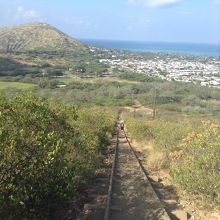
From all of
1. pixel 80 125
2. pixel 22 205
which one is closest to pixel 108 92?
pixel 80 125

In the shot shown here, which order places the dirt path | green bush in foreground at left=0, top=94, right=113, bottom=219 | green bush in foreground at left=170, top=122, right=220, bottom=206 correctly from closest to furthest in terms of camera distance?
green bush in foreground at left=0, top=94, right=113, bottom=219 < the dirt path < green bush in foreground at left=170, top=122, right=220, bottom=206

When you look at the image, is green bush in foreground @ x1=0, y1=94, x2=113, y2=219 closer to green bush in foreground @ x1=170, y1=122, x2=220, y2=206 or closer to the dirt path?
the dirt path

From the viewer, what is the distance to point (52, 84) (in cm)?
8675

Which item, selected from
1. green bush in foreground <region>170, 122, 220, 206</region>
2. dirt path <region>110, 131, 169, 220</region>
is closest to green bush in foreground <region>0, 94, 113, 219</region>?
dirt path <region>110, 131, 169, 220</region>

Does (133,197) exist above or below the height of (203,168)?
below

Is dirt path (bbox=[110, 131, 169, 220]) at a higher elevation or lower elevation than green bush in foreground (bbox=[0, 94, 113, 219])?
lower

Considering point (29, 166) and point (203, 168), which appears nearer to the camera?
point (29, 166)

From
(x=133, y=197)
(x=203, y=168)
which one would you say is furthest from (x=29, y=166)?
(x=203, y=168)

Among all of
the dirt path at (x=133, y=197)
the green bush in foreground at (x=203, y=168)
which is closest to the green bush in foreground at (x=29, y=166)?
the dirt path at (x=133, y=197)

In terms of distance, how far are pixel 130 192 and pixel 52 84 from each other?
7366 centimetres

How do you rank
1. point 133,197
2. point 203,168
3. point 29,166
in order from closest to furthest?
point 29,166
point 203,168
point 133,197

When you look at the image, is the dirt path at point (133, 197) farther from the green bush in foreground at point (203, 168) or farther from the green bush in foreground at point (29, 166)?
the green bush in foreground at point (29, 166)

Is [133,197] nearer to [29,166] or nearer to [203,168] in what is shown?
[203,168]

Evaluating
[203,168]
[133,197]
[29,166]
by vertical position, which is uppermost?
[29,166]
